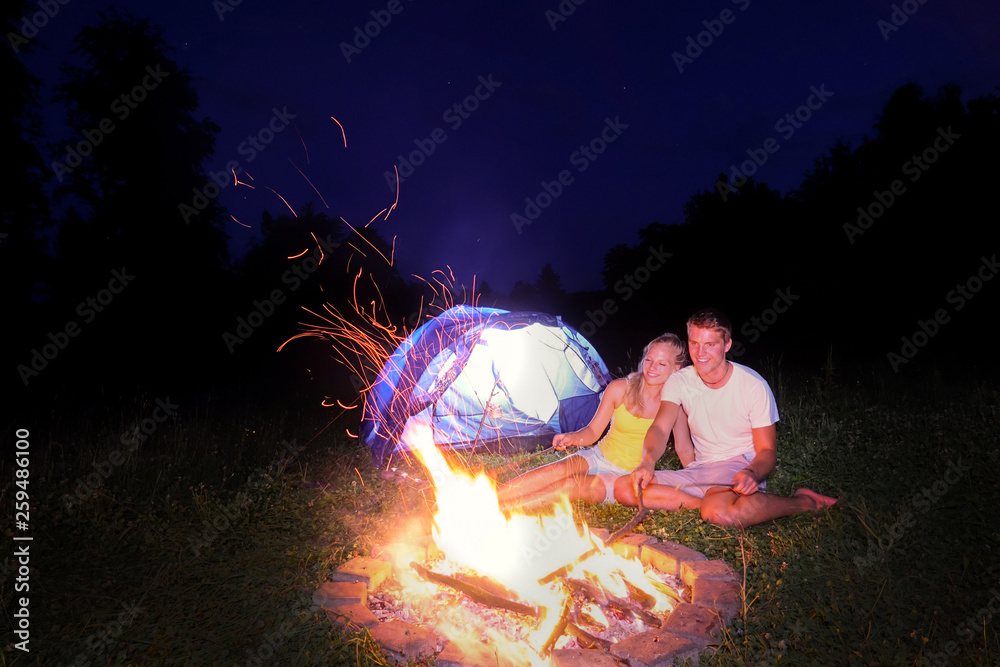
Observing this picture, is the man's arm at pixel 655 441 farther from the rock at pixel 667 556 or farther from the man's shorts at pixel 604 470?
the rock at pixel 667 556

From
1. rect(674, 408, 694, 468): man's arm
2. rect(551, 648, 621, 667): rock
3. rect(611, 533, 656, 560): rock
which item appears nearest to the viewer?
rect(551, 648, 621, 667): rock

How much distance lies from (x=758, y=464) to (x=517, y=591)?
1829mm

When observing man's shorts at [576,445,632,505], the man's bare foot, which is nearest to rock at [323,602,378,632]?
man's shorts at [576,445,632,505]

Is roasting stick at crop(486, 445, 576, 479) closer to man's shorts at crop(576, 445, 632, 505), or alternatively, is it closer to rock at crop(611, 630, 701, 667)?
man's shorts at crop(576, 445, 632, 505)

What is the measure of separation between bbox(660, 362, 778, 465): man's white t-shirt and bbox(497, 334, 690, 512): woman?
20cm

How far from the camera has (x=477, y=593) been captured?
317 centimetres

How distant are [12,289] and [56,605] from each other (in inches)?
555

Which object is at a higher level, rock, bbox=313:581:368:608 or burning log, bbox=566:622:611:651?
burning log, bbox=566:622:611:651

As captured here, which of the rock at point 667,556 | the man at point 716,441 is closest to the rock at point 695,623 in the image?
the rock at point 667,556

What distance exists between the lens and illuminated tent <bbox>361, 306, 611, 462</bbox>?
706cm

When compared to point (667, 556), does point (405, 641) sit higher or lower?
lower

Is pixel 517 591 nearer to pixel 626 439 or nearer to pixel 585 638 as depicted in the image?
pixel 585 638

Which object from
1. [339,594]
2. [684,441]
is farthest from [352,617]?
[684,441]

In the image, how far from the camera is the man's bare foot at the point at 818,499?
4.02 metres
